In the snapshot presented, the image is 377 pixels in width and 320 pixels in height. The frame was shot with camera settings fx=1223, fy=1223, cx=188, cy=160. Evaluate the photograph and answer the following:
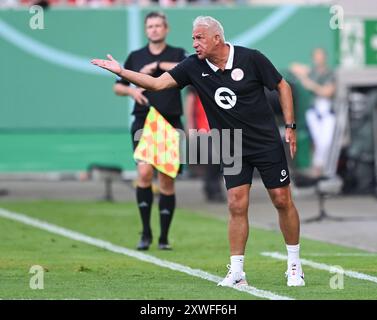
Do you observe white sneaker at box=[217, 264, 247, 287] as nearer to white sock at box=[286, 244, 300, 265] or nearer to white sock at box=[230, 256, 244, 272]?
white sock at box=[230, 256, 244, 272]

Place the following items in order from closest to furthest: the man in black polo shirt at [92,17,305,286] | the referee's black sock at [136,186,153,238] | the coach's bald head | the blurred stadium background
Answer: the coach's bald head → the man in black polo shirt at [92,17,305,286] → the referee's black sock at [136,186,153,238] → the blurred stadium background

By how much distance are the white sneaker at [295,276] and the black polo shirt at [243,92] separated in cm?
95

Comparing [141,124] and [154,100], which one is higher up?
[154,100]

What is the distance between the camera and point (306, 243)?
13234 mm

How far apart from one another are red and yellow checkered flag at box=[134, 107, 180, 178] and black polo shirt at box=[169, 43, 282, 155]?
2.90 meters

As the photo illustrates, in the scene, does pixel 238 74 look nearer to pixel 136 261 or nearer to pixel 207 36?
pixel 207 36

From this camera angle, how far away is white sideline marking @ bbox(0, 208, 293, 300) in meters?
9.21

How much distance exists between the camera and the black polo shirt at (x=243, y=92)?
9562 mm

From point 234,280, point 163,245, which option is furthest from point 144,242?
point 234,280

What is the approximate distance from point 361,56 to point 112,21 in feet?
14.7

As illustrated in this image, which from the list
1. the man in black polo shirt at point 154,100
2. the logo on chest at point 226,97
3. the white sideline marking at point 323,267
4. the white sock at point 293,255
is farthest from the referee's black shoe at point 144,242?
the logo on chest at point 226,97

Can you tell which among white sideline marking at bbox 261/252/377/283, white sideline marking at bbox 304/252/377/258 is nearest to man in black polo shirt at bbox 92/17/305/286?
white sideline marking at bbox 261/252/377/283

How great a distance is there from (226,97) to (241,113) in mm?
172

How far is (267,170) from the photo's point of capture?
966 cm
